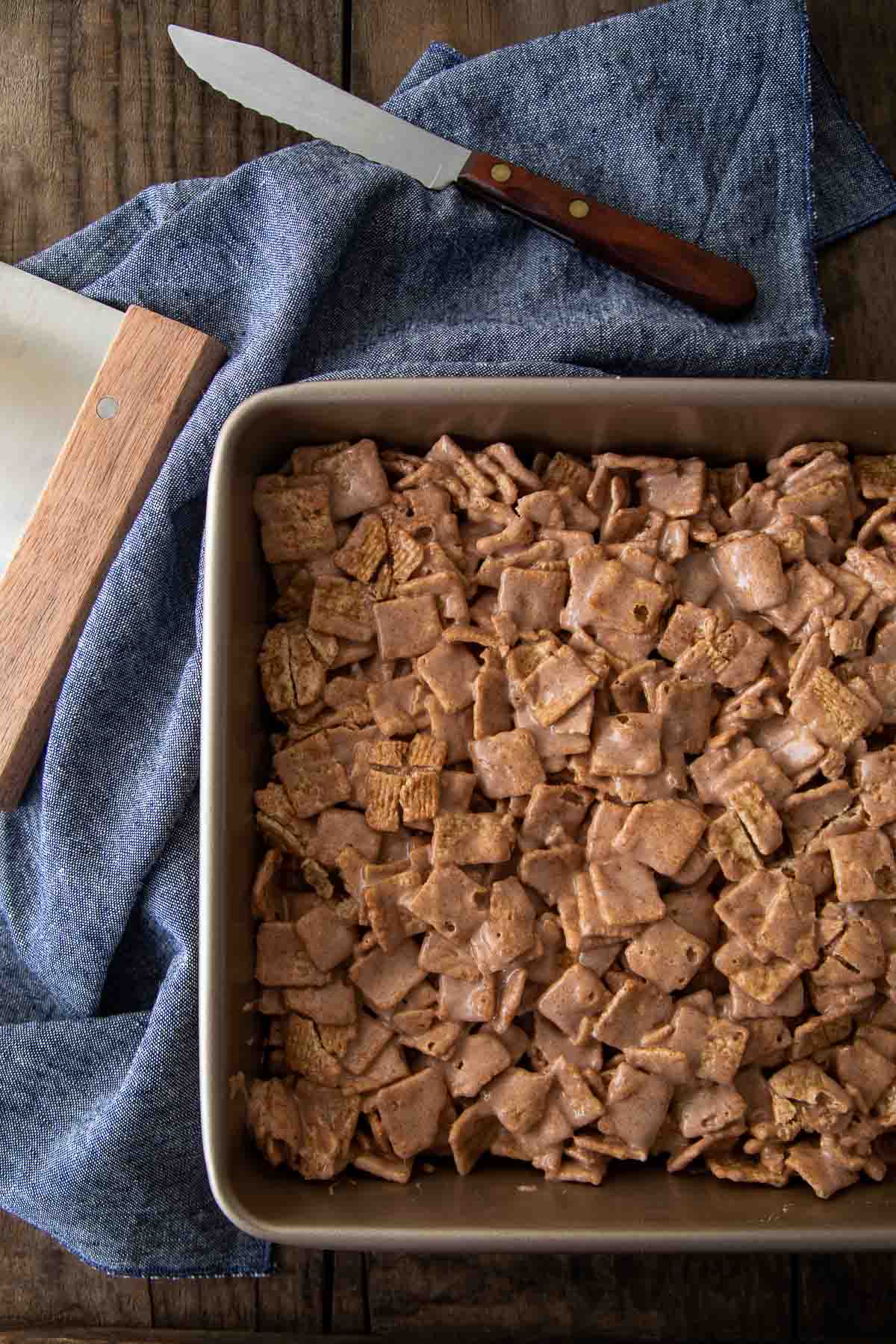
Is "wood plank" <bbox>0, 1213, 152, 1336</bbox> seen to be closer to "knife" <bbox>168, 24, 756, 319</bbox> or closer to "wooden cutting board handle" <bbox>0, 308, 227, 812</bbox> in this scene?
"wooden cutting board handle" <bbox>0, 308, 227, 812</bbox>

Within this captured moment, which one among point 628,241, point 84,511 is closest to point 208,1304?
point 84,511

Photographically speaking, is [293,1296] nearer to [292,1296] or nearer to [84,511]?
[292,1296]

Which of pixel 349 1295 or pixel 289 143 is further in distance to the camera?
pixel 289 143

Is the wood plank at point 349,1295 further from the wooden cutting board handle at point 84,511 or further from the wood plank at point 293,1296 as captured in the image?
the wooden cutting board handle at point 84,511

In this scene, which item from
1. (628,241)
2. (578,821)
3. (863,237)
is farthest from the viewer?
(863,237)

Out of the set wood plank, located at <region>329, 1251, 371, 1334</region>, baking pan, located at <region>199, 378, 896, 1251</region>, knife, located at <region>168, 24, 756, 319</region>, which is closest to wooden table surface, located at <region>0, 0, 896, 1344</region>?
wood plank, located at <region>329, 1251, 371, 1334</region>

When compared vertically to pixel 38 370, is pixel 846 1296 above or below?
below

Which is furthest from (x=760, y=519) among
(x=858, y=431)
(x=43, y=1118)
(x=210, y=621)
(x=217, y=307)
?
(x=43, y=1118)
